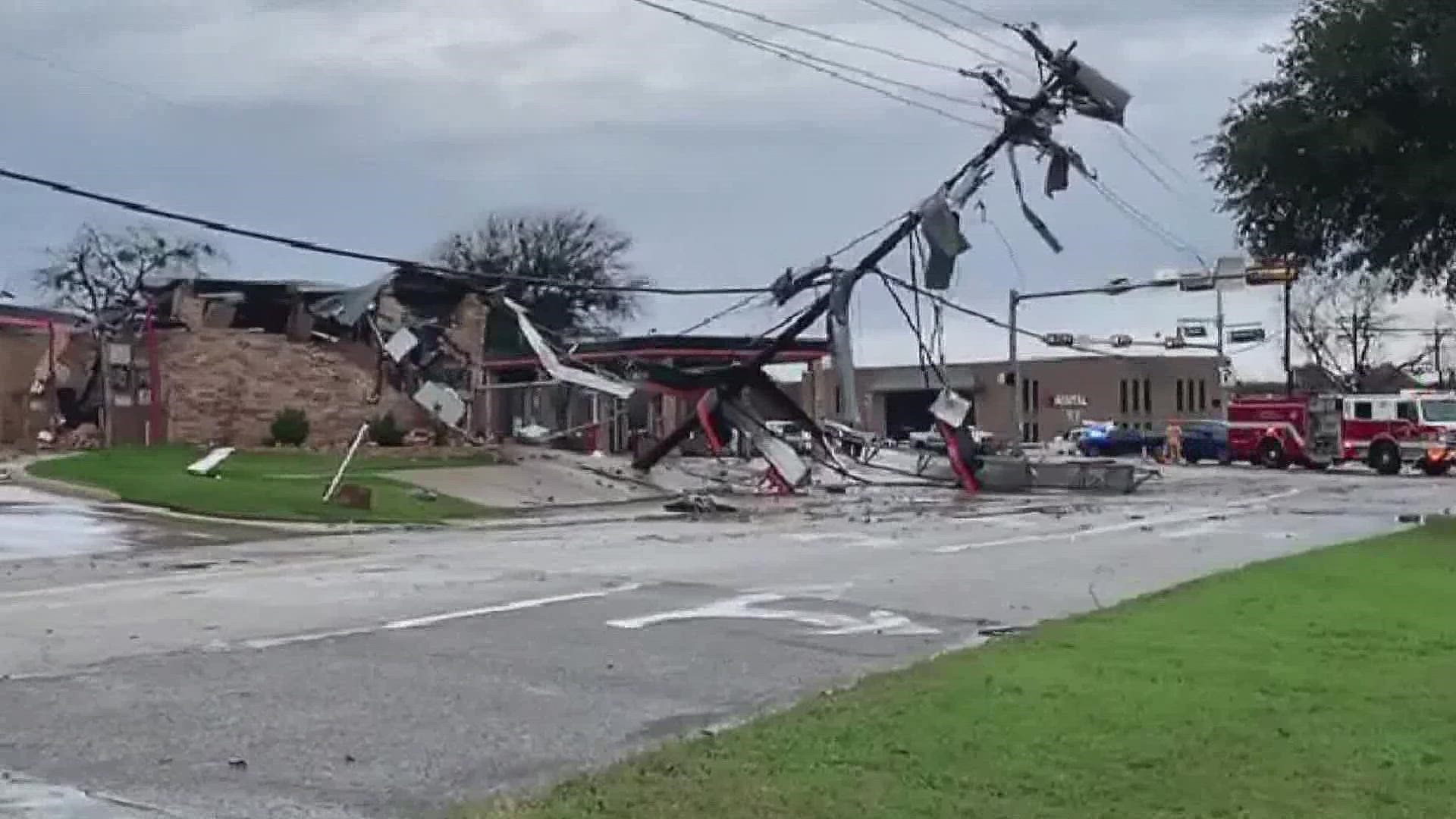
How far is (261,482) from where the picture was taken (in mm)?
34000

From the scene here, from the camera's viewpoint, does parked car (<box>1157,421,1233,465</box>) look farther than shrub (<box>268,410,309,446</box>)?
Yes

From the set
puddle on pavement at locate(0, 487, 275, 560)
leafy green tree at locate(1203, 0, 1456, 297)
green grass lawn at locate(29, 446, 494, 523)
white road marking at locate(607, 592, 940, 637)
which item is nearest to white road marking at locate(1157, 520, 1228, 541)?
leafy green tree at locate(1203, 0, 1456, 297)

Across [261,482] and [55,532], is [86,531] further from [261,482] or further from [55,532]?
[261,482]

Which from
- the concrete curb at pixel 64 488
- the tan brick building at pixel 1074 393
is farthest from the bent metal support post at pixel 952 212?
the tan brick building at pixel 1074 393

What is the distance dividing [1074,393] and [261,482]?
310ft

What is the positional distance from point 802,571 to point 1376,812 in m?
13.4

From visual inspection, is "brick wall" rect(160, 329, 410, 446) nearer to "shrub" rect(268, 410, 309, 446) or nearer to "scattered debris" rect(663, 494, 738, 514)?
"shrub" rect(268, 410, 309, 446)

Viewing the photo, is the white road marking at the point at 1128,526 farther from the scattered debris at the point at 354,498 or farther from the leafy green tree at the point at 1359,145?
the scattered debris at the point at 354,498

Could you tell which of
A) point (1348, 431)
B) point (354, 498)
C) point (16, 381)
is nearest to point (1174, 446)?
point (1348, 431)

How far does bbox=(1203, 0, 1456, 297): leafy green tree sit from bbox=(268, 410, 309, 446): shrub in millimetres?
23704

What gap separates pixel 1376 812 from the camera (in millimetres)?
7082

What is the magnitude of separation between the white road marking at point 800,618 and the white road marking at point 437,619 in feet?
3.57

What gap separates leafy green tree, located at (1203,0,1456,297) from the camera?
969 inches

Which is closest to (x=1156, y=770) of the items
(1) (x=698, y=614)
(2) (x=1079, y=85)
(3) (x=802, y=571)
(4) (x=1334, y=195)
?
(1) (x=698, y=614)
